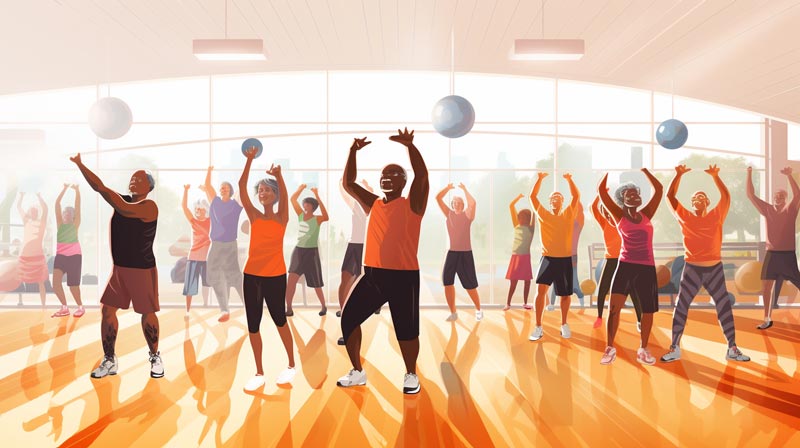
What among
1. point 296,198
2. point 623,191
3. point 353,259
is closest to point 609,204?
point 623,191

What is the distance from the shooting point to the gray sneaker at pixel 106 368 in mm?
4398

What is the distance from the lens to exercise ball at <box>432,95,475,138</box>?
5988mm

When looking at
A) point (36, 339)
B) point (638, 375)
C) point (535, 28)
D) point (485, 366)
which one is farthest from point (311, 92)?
point (638, 375)

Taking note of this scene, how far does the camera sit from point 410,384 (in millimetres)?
3963

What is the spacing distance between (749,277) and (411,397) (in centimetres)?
772

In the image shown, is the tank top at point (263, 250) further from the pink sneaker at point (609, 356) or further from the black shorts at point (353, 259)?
the pink sneaker at point (609, 356)

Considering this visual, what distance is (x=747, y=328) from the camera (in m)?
6.81

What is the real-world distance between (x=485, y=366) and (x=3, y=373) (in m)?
4.45

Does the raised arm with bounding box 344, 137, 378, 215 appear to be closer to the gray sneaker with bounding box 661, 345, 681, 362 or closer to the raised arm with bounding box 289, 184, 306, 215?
the raised arm with bounding box 289, 184, 306, 215

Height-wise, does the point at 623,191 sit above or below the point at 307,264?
above

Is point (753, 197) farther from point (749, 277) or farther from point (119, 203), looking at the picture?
point (119, 203)

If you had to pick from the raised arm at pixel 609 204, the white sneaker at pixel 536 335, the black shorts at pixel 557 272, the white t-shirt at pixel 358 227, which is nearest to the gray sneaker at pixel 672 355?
the black shorts at pixel 557 272

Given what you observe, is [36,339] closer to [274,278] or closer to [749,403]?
[274,278]

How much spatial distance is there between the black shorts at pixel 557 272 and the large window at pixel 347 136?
9.36 ft
